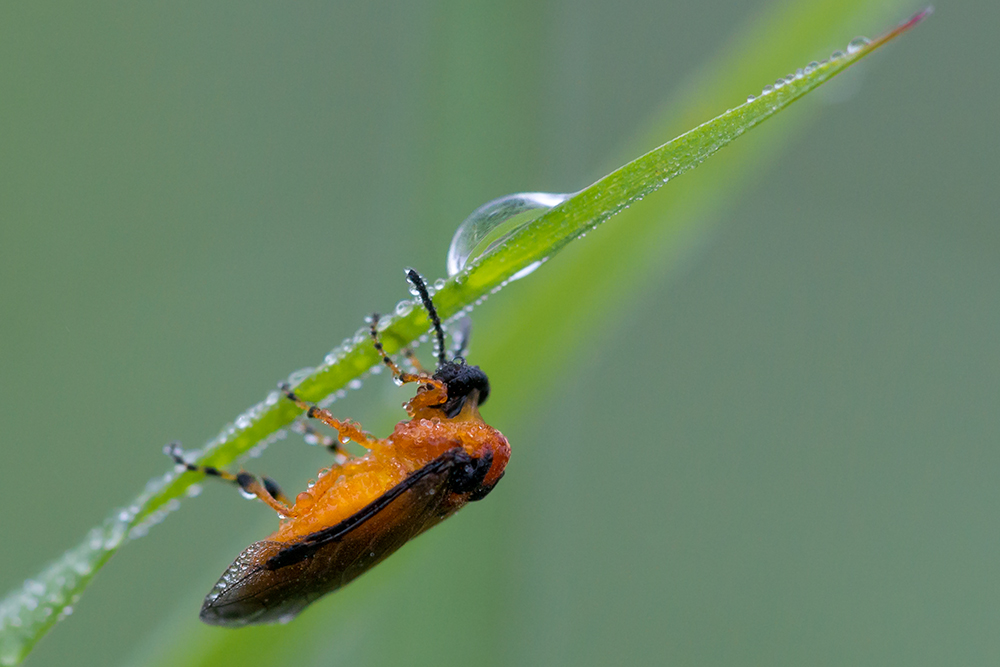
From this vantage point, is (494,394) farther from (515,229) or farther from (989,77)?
(989,77)

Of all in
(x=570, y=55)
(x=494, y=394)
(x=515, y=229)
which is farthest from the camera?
(x=570, y=55)

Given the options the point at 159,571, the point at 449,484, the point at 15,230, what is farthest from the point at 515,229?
the point at 15,230

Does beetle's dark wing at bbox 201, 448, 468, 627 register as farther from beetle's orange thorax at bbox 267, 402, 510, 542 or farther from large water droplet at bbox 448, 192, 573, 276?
large water droplet at bbox 448, 192, 573, 276

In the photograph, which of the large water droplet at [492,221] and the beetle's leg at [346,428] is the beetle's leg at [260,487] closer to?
the beetle's leg at [346,428]

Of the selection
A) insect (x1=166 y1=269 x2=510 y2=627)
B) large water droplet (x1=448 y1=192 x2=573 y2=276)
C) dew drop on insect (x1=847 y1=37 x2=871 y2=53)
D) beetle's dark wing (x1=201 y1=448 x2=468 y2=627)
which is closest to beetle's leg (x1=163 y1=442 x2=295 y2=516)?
insect (x1=166 y1=269 x2=510 y2=627)

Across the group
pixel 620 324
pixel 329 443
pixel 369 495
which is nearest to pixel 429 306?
pixel 369 495

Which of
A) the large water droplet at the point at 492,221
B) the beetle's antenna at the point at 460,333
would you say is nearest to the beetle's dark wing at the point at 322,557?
the beetle's antenna at the point at 460,333

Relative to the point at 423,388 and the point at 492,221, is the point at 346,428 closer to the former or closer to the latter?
the point at 423,388
